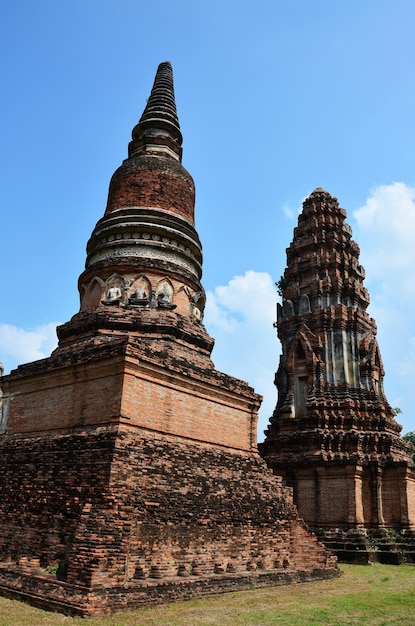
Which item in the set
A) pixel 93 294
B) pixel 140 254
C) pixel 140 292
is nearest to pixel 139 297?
pixel 140 292

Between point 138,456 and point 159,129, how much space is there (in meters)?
13.7

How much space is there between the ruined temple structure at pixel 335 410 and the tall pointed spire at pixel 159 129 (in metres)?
10.6

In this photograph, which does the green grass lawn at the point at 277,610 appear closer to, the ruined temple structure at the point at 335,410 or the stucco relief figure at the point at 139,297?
the stucco relief figure at the point at 139,297

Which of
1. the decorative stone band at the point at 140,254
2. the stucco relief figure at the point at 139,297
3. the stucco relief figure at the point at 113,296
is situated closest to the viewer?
the stucco relief figure at the point at 139,297

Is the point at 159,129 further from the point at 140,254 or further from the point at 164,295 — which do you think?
the point at 164,295

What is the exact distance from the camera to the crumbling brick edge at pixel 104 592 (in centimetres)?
883

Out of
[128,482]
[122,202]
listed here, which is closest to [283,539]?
[128,482]

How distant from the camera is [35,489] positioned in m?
11.9

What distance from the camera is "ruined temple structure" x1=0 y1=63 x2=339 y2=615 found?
33.4ft

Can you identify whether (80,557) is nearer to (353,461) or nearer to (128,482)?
(128,482)

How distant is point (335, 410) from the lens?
2461 cm

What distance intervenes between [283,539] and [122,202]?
Answer: 11624mm

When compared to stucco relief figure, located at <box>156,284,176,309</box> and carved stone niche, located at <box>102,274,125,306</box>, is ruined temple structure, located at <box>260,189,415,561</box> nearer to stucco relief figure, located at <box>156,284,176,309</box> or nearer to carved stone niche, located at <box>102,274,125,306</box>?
stucco relief figure, located at <box>156,284,176,309</box>

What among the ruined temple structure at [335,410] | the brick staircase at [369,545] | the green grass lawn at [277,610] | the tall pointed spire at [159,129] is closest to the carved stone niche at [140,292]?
the tall pointed spire at [159,129]
